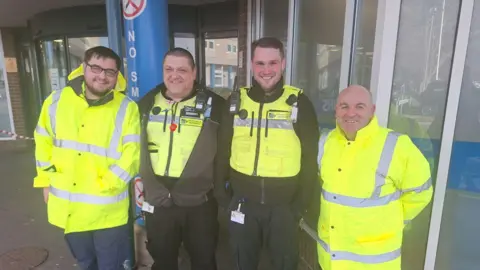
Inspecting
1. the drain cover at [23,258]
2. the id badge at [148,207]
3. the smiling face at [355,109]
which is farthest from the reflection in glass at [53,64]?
the smiling face at [355,109]

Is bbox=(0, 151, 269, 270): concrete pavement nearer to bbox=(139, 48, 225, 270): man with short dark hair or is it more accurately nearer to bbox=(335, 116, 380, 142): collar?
bbox=(139, 48, 225, 270): man with short dark hair

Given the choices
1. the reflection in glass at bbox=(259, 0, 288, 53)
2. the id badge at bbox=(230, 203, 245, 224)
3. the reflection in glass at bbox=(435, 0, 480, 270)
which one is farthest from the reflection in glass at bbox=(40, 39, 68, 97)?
the reflection in glass at bbox=(435, 0, 480, 270)

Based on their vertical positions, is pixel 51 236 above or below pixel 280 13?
below

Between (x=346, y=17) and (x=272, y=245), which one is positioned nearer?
(x=272, y=245)

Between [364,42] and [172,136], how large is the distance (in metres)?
1.52

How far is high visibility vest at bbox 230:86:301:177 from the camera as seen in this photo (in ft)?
6.40

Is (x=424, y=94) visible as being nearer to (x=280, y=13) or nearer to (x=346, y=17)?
(x=346, y=17)

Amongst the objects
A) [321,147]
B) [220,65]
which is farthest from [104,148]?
[220,65]

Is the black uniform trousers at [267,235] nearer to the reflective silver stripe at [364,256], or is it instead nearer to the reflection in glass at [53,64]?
the reflective silver stripe at [364,256]

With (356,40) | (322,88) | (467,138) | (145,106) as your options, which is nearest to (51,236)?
(145,106)

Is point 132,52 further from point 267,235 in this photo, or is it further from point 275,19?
point 275,19

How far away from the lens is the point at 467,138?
1.93 m

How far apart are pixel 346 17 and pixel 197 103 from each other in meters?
1.35

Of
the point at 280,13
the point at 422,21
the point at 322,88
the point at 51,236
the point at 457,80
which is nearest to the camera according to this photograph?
the point at 457,80
